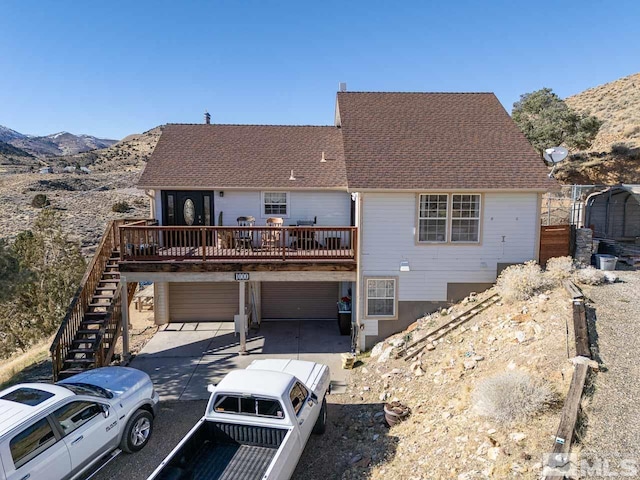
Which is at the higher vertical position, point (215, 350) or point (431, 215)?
point (431, 215)

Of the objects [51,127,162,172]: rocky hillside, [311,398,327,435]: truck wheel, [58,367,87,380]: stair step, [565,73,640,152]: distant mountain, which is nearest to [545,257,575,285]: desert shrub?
[311,398,327,435]: truck wheel

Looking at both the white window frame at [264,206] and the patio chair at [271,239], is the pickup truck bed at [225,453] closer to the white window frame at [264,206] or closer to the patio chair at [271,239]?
the patio chair at [271,239]

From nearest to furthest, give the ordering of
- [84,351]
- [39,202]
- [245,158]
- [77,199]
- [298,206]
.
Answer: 1. [84,351]
2. [298,206]
3. [245,158]
4. [39,202]
5. [77,199]

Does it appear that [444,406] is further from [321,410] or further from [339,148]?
[339,148]

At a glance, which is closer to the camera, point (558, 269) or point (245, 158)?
point (558, 269)

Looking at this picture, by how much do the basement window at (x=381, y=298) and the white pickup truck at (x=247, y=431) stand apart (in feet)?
16.3

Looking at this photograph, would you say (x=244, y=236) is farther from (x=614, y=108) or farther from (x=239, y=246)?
(x=614, y=108)

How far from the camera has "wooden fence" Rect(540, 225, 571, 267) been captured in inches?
488

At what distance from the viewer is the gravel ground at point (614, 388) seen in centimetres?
551

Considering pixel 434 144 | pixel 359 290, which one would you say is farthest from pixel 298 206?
pixel 434 144

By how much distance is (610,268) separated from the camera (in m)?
12.9

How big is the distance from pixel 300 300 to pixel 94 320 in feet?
22.7

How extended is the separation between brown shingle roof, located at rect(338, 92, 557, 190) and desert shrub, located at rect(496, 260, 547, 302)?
7.79ft

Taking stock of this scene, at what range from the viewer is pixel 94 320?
36.7 ft
